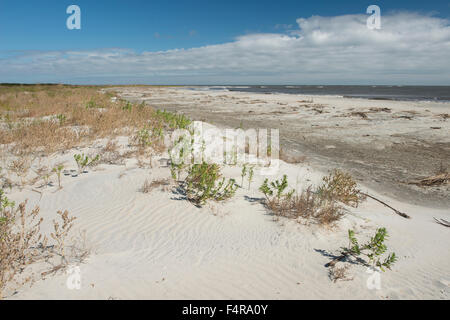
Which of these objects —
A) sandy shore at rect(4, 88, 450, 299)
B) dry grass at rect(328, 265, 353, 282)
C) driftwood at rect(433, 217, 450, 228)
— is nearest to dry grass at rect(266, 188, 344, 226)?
sandy shore at rect(4, 88, 450, 299)

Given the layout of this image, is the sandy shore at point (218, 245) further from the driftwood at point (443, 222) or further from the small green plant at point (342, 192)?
the small green plant at point (342, 192)

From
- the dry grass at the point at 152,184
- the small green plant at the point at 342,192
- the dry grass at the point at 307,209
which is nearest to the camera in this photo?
the dry grass at the point at 307,209

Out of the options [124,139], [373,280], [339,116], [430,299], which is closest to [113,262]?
[373,280]

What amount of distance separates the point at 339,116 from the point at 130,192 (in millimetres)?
15288

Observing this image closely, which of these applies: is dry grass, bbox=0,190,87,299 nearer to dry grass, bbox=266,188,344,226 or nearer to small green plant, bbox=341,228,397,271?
dry grass, bbox=266,188,344,226

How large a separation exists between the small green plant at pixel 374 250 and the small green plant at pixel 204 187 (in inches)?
70.4

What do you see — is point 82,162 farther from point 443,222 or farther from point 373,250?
point 443,222

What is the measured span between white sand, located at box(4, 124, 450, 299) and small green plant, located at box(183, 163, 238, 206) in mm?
154

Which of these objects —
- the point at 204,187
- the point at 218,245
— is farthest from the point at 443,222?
the point at 204,187

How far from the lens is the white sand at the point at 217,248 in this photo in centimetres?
246

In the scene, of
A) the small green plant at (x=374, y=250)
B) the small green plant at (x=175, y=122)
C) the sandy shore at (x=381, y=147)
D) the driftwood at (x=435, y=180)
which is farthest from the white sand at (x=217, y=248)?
the small green plant at (x=175, y=122)

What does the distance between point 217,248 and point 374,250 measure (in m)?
→ 1.76

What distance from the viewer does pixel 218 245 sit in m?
3.22

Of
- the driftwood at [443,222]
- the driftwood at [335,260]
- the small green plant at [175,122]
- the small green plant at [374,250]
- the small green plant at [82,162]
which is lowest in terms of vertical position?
the driftwood at [335,260]
